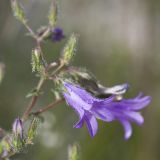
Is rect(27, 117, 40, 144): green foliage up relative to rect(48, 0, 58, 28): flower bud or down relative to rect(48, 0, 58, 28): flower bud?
down

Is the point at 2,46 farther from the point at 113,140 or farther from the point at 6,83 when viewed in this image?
the point at 113,140

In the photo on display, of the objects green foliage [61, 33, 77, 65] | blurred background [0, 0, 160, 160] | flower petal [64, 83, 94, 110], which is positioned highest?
green foliage [61, 33, 77, 65]

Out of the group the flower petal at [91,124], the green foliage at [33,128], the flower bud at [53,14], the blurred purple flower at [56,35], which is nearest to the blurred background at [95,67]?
the blurred purple flower at [56,35]

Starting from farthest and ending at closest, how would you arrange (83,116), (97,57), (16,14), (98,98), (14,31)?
1. (97,57)
2. (14,31)
3. (16,14)
4. (98,98)
5. (83,116)

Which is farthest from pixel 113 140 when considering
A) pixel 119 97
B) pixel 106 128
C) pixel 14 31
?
pixel 119 97

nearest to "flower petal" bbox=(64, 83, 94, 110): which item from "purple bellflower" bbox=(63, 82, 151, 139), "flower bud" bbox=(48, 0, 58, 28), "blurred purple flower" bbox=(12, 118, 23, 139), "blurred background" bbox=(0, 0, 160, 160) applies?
"purple bellflower" bbox=(63, 82, 151, 139)

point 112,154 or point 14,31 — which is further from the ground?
point 14,31

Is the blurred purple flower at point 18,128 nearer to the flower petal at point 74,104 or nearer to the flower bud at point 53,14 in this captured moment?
the flower petal at point 74,104

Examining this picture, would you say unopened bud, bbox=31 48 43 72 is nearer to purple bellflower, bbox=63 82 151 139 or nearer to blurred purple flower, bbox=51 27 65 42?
purple bellflower, bbox=63 82 151 139
